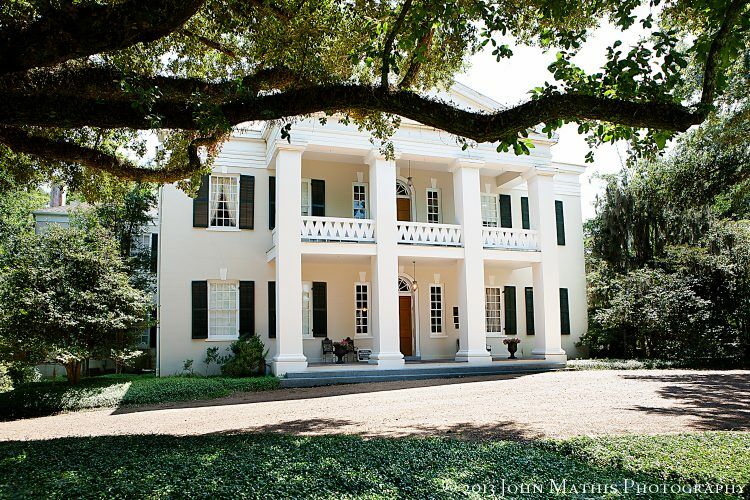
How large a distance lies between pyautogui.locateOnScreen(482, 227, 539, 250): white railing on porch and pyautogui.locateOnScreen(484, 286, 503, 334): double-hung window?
103 inches

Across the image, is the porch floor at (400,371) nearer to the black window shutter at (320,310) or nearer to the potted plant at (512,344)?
the black window shutter at (320,310)

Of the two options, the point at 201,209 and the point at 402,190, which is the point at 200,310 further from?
the point at 402,190

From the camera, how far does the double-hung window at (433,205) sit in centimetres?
2080

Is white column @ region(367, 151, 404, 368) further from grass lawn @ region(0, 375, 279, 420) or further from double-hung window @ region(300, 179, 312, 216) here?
grass lawn @ region(0, 375, 279, 420)

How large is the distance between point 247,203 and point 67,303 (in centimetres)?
639

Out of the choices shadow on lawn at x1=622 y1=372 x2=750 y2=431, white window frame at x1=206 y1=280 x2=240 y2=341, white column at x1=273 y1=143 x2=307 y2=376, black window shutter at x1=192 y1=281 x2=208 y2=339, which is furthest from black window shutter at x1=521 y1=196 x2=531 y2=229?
black window shutter at x1=192 y1=281 x2=208 y2=339

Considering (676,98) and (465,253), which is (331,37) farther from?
(465,253)

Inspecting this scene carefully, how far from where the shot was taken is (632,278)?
20.5 m

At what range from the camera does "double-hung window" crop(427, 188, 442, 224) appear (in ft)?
68.2

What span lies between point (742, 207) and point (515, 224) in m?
9.81

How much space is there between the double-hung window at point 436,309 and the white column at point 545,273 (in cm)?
339

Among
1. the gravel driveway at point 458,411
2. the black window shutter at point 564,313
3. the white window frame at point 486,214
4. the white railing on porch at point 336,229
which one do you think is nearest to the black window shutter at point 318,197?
the white railing on porch at point 336,229

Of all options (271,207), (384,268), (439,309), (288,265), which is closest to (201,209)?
(271,207)

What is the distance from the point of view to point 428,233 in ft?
59.7
